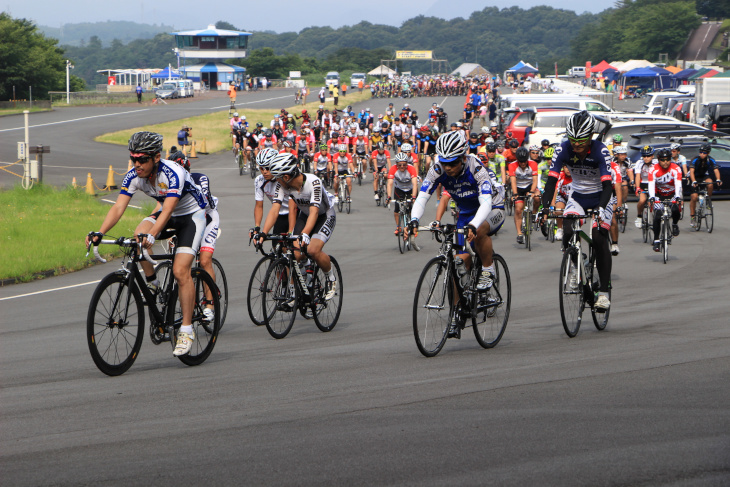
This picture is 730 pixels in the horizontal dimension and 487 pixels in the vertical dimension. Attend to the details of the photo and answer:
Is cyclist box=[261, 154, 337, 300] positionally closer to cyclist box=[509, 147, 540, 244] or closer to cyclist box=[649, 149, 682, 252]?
cyclist box=[649, 149, 682, 252]

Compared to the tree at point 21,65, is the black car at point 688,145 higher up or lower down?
lower down

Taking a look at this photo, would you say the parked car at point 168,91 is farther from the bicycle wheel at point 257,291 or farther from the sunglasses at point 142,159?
the sunglasses at point 142,159

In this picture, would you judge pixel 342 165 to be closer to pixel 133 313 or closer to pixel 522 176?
pixel 522 176

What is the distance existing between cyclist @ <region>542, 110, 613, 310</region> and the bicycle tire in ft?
8.57

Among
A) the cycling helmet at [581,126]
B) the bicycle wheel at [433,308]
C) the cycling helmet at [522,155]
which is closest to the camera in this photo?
the bicycle wheel at [433,308]

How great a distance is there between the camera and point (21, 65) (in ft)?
251

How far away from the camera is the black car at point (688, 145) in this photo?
2689 cm

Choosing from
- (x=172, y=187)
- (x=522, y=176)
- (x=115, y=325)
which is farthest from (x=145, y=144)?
(x=522, y=176)

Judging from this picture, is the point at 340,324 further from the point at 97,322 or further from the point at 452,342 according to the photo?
the point at 97,322

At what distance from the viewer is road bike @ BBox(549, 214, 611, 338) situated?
889 centimetres

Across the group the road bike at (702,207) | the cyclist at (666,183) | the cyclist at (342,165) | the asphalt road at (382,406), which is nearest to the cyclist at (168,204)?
the asphalt road at (382,406)

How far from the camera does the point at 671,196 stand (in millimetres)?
17391

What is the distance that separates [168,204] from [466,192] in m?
2.86

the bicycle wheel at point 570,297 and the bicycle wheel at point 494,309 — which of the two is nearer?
the bicycle wheel at point 494,309
